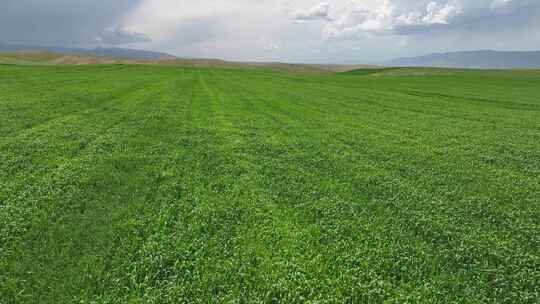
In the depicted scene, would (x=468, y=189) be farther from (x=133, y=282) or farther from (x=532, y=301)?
(x=133, y=282)

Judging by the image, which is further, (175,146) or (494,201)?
(175,146)

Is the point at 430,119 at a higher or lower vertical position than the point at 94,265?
higher

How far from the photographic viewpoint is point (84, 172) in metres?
12.3

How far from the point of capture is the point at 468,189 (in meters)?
12.0

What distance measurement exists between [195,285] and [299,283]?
7.35 ft

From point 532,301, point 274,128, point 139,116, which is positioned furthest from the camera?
point 139,116

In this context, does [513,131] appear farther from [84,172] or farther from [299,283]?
[84,172]

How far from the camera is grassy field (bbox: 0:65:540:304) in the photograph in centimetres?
680

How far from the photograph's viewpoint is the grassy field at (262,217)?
22.3 feet

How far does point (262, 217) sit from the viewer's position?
379 inches

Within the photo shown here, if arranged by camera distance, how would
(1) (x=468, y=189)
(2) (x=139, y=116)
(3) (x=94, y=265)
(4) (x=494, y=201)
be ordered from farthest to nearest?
(2) (x=139, y=116) → (1) (x=468, y=189) → (4) (x=494, y=201) → (3) (x=94, y=265)

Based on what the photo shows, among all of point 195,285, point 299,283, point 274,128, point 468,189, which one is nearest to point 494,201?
point 468,189

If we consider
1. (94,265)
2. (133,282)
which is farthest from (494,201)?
(94,265)

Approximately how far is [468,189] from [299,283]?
8.79 m
